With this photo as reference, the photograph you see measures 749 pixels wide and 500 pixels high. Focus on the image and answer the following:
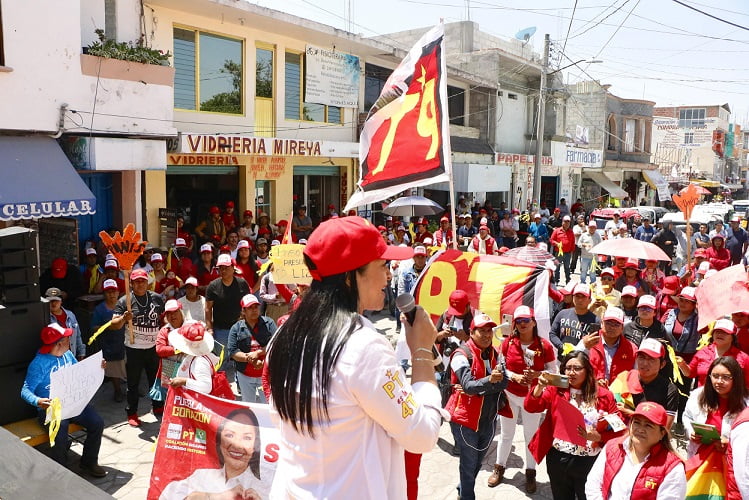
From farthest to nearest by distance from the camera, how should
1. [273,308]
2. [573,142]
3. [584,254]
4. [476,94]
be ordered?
[573,142] → [476,94] → [584,254] → [273,308]

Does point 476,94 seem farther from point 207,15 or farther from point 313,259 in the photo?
point 313,259

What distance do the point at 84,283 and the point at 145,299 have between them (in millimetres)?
2264

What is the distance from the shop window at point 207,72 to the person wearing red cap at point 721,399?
37.6 ft

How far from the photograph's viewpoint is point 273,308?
29.4 feet

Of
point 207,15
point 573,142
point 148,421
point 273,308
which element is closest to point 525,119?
point 573,142

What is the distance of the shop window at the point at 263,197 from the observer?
15383 millimetres

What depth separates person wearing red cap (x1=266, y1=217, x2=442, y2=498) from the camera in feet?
5.96

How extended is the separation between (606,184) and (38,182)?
31069 millimetres

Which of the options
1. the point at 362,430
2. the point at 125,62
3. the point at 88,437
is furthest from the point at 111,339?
the point at 362,430

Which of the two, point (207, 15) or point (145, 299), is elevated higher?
point (207, 15)

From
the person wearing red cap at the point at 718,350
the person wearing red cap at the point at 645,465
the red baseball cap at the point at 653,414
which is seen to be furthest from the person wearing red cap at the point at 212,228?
the red baseball cap at the point at 653,414

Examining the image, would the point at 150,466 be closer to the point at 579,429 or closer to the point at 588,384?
the point at 579,429

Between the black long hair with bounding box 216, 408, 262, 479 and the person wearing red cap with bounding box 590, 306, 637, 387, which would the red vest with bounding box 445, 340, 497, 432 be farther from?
the black long hair with bounding box 216, 408, 262, 479

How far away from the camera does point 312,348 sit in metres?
1.88
